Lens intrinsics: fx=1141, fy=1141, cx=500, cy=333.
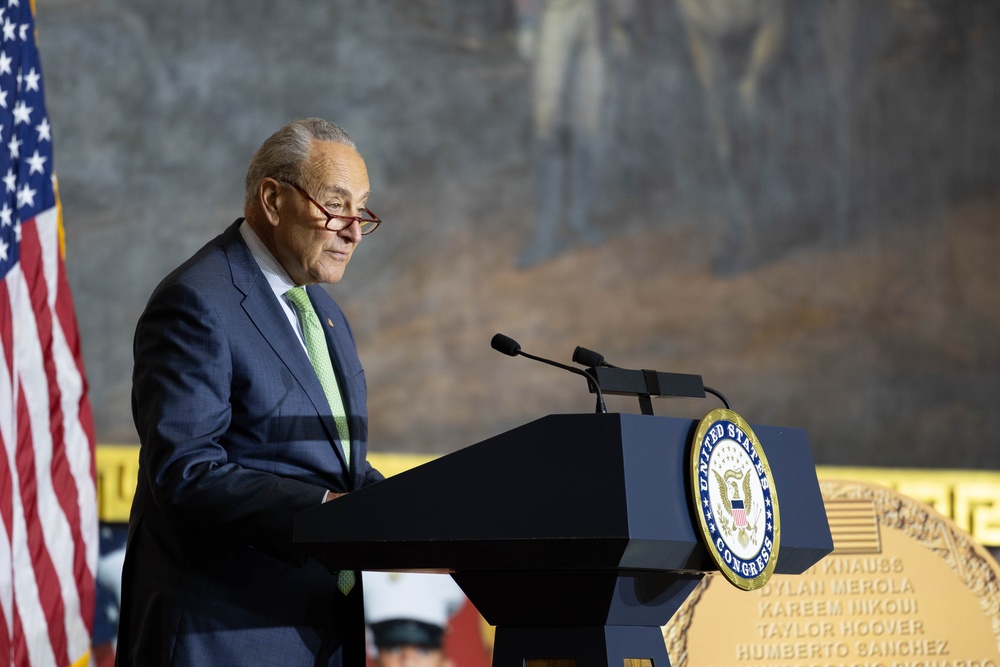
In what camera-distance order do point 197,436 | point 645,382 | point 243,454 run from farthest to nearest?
point 243,454 < point 197,436 < point 645,382

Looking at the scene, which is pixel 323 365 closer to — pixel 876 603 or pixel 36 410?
pixel 36 410

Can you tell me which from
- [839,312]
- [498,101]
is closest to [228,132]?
[498,101]

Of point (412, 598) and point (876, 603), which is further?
point (412, 598)

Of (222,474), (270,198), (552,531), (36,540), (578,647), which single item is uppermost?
(270,198)

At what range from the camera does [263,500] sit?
183 centimetres

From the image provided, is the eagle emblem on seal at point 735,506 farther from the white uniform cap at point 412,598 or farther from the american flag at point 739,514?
the white uniform cap at point 412,598

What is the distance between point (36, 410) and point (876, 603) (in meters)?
3.23

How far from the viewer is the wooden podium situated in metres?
1.52

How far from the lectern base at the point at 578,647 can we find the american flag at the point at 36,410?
2854 mm

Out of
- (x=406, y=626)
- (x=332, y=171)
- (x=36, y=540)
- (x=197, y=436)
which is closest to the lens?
(x=197, y=436)

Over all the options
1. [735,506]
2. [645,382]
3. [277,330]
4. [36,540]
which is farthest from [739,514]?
[36,540]

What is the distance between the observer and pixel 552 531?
152cm

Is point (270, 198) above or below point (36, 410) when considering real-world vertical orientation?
below

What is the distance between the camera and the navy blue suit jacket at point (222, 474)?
1.93m
